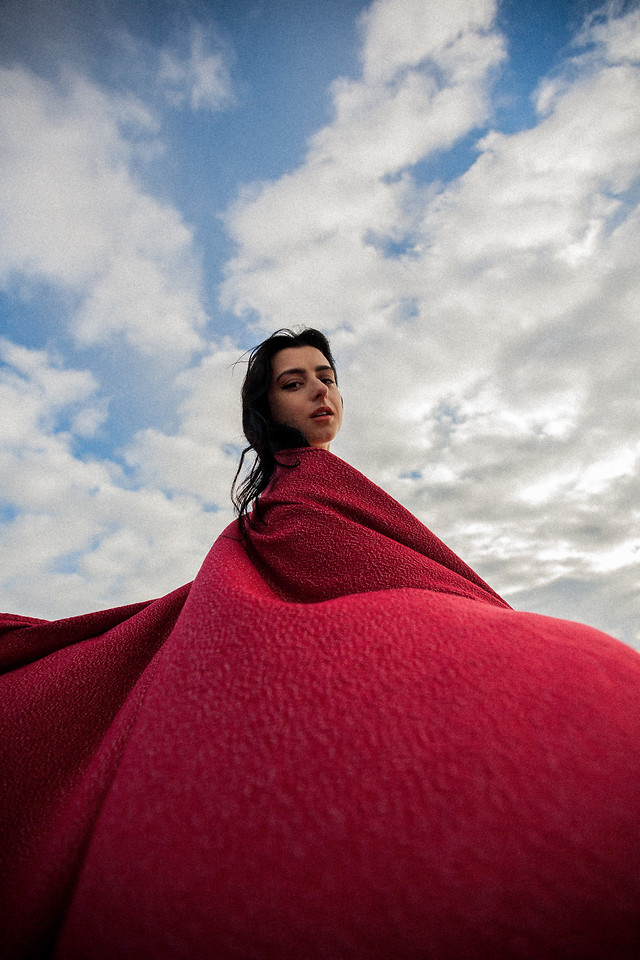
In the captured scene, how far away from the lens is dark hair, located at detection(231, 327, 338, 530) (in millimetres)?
1607

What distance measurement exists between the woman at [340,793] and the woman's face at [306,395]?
0.93 m

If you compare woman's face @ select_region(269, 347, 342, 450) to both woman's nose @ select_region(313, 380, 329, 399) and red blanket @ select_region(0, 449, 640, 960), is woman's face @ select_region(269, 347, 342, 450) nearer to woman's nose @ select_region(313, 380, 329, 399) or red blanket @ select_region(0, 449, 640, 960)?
woman's nose @ select_region(313, 380, 329, 399)

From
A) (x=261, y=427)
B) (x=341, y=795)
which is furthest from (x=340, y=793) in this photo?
(x=261, y=427)

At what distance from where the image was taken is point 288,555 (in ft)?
3.51

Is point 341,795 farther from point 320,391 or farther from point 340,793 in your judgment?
point 320,391

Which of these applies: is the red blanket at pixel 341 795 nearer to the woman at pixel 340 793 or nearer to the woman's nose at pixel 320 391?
the woman at pixel 340 793

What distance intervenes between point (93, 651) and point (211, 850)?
0.60 meters

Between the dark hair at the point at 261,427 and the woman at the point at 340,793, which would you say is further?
the dark hair at the point at 261,427

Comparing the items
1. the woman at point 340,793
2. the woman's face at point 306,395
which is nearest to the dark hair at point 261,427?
the woman's face at point 306,395

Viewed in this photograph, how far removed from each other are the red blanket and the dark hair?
0.75m

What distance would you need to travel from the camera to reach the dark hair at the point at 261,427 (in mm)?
1607

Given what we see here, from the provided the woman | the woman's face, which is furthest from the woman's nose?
the woman

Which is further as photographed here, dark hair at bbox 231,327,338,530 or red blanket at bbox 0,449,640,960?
dark hair at bbox 231,327,338,530

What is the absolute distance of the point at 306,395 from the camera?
1789 mm
